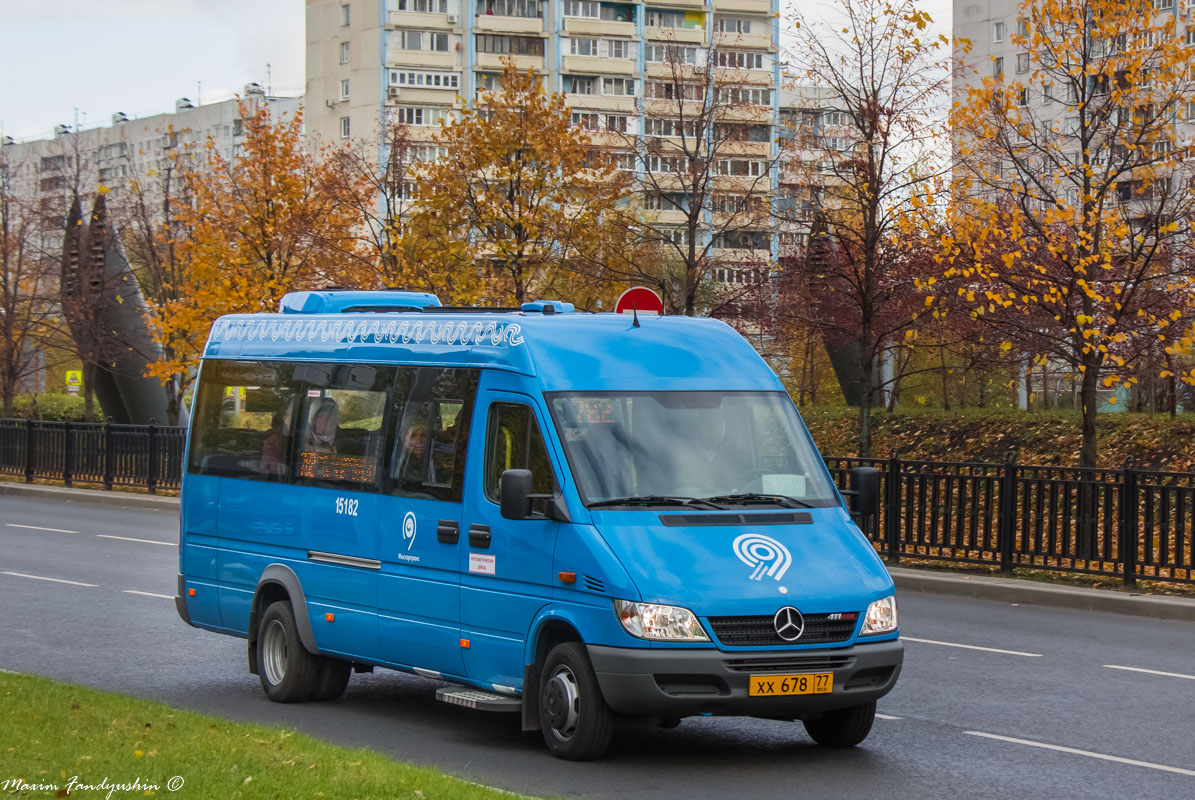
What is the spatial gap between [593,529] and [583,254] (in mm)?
20644

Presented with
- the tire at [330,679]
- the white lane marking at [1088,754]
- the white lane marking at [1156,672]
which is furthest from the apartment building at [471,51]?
the white lane marking at [1088,754]

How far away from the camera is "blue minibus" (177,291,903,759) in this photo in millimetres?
8172

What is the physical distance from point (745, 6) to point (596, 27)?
11.6 meters

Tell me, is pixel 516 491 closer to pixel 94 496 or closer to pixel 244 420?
pixel 244 420

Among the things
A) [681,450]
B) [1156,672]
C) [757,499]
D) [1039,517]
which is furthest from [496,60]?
[757,499]

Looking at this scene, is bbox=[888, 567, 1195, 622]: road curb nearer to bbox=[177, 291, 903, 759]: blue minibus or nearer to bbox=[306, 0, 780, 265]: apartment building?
bbox=[177, 291, 903, 759]: blue minibus

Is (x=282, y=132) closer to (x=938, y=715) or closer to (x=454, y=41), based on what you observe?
(x=938, y=715)

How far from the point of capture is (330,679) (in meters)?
10.8

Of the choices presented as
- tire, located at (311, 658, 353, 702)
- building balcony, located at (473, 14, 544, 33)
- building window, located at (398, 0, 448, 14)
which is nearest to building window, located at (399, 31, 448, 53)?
building window, located at (398, 0, 448, 14)

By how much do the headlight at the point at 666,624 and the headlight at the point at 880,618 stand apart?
928mm

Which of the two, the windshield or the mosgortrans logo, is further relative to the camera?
the windshield

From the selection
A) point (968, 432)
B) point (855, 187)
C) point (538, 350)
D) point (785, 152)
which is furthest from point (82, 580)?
point (968, 432)

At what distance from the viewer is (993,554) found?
735 inches

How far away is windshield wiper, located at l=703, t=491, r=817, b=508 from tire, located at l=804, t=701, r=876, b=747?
3.75 feet
